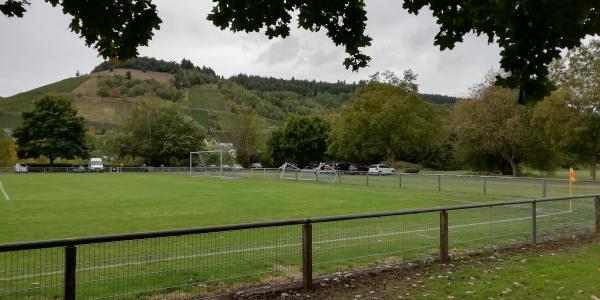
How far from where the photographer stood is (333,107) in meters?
176

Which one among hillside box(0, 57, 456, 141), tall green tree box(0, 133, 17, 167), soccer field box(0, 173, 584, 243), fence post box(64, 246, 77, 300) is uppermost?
hillside box(0, 57, 456, 141)

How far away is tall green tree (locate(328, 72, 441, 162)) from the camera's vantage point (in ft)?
198

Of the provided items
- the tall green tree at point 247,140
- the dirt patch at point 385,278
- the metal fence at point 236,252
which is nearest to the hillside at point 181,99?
the tall green tree at point 247,140

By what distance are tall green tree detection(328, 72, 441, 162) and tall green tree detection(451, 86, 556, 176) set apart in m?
6.90

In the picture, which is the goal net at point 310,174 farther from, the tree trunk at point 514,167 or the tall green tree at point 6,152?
the tall green tree at point 6,152

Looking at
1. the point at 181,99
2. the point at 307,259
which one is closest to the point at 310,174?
the point at 307,259

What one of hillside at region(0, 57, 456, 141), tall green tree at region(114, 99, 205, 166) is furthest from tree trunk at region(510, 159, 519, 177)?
hillside at region(0, 57, 456, 141)

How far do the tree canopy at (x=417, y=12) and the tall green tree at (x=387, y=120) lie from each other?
54616mm

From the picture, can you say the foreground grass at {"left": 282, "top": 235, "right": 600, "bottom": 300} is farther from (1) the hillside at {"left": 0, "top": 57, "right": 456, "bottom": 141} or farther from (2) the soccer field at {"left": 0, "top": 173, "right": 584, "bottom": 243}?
(1) the hillside at {"left": 0, "top": 57, "right": 456, "bottom": 141}

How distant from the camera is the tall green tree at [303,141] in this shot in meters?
81.0

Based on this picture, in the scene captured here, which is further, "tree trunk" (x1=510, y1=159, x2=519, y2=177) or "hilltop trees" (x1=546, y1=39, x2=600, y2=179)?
"tree trunk" (x1=510, y1=159, x2=519, y2=177)

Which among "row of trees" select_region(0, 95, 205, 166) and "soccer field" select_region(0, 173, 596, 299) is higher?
"row of trees" select_region(0, 95, 205, 166)

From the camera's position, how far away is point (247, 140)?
88.5 m

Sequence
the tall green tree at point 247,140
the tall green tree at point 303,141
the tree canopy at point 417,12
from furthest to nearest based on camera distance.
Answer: the tall green tree at point 247,140 → the tall green tree at point 303,141 → the tree canopy at point 417,12
